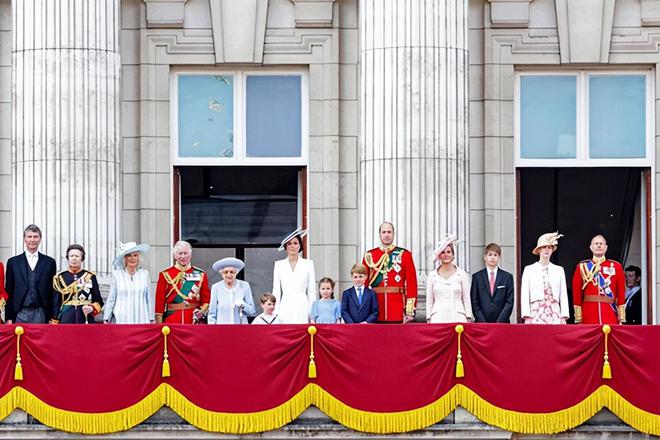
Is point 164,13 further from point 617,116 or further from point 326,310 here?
point 617,116

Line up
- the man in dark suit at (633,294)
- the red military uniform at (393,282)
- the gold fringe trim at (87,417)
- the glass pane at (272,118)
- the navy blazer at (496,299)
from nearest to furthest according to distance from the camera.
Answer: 1. the gold fringe trim at (87,417)
2. the red military uniform at (393,282)
3. the navy blazer at (496,299)
4. the man in dark suit at (633,294)
5. the glass pane at (272,118)

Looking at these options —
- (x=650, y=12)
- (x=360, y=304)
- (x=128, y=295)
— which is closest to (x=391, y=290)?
(x=360, y=304)

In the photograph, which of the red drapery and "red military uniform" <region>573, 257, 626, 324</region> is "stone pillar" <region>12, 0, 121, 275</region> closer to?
the red drapery

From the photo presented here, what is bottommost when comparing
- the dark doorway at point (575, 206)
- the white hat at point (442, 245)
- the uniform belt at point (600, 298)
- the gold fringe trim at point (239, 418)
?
the gold fringe trim at point (239, 418)

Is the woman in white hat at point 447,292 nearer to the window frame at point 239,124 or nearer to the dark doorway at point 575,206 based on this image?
the dark doorway at point 575,206

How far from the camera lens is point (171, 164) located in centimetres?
3150

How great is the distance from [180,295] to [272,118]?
5.81m

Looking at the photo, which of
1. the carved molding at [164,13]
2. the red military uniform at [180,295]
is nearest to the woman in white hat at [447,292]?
the red military uniform at [180,295]

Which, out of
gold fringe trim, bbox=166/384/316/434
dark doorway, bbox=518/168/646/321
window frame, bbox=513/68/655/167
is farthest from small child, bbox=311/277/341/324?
window frame, bbox=513/68/655/167

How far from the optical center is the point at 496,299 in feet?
87.6

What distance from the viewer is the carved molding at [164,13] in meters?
31.4

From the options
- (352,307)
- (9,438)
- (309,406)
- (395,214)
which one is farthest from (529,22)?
(9,438)

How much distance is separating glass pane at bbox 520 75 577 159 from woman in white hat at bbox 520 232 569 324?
5.31 meters

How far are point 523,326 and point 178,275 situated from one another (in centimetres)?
510
